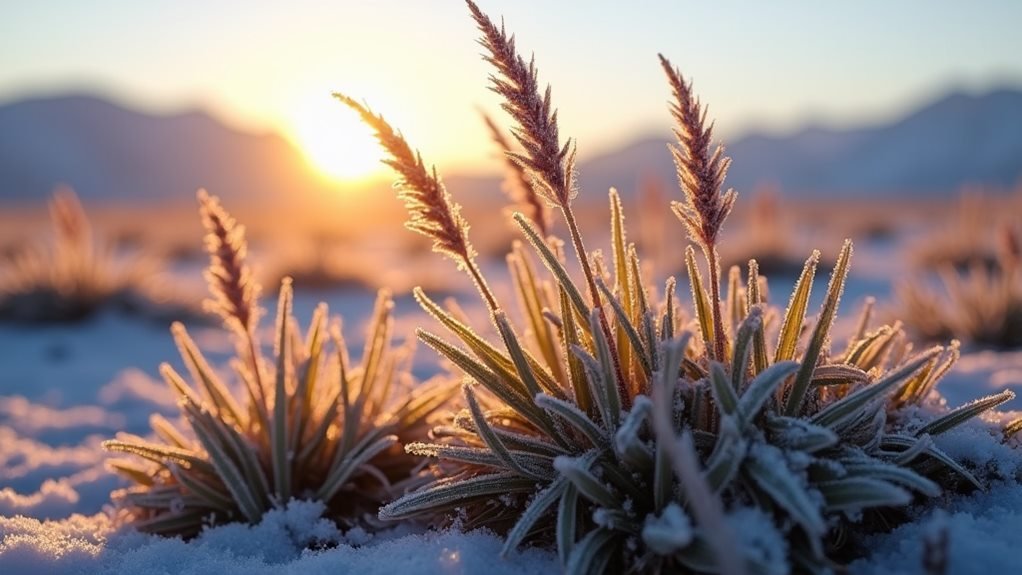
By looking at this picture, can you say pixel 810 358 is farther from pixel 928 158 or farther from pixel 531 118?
pixel 928 158

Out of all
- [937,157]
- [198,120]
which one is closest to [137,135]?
[198,120]

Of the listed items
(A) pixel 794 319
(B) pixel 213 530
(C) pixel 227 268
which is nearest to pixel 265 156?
(C) pixel 227 268

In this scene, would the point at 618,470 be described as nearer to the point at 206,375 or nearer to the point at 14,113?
the point at 206,375

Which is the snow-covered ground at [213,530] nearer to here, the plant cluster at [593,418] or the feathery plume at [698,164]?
the plant cluster at [593,418]

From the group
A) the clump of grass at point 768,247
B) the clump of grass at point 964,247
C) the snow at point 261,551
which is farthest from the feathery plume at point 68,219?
the clump of grass at point 964,247

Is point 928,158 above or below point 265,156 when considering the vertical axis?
below

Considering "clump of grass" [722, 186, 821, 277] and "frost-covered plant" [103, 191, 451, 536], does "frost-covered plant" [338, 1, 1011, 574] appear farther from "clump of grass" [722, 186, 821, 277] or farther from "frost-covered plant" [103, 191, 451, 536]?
"clump of grass" [722, 186, 821, 277]
